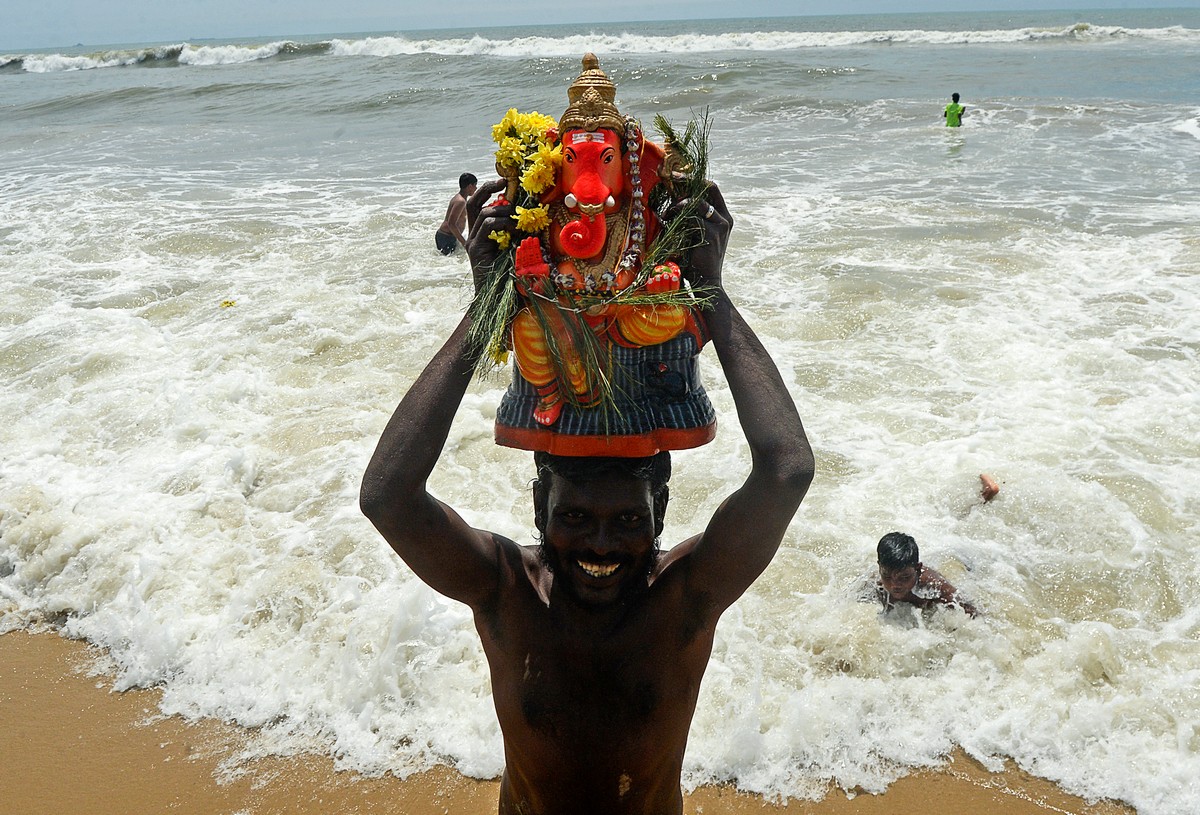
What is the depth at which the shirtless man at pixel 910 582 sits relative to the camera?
151 inches

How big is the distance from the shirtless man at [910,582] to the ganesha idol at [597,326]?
2.35m

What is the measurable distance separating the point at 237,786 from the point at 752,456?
8.03 feet

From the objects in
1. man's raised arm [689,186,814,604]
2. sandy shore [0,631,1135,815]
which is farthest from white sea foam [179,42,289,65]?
man's raised arm [689,186,814,604]

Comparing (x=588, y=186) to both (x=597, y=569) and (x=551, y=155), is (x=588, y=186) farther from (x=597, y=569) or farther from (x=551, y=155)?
(x=597, y=569)

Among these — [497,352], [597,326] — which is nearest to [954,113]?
[597,326]

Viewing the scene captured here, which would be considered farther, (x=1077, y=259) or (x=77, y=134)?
(x=77, y=134)

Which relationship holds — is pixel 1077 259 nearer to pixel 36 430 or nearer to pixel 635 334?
pixel 635 334

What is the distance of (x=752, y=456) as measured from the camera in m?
1.66

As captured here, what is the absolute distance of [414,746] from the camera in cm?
331

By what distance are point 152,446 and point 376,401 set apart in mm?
1310

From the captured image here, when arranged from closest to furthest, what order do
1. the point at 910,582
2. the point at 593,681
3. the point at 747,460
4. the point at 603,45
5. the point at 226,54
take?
the point at 593,681
the point at 910,582
the point at 747,460
the point at 603,45
the point at 226,54

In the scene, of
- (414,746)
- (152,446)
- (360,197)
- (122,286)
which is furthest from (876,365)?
(360,197)

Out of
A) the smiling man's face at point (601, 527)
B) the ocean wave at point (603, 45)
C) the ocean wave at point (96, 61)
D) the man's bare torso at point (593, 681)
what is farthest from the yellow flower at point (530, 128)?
the ocean wave at point (96, 61)

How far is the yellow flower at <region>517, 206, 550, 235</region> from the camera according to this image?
70.4 inches
